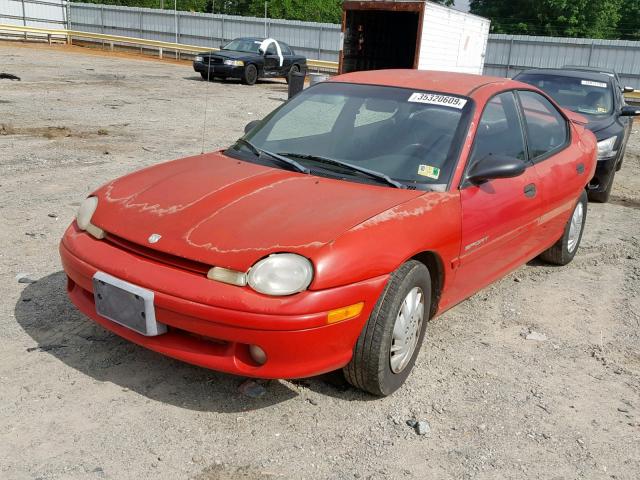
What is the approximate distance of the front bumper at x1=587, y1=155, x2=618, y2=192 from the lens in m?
7.71

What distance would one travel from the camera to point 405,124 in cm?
391

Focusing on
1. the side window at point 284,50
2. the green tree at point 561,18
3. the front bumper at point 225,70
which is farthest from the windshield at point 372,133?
the green tree at point 561,18

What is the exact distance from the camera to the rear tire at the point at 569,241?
5406mm

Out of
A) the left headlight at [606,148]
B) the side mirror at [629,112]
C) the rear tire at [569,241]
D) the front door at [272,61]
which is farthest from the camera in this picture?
the front door at [272,61]

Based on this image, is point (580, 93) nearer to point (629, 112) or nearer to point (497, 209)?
point (629, 112)

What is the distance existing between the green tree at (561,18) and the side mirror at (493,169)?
44765 millimetres

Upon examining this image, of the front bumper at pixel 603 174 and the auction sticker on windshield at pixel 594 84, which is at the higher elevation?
the auction sticker on windshield at pixel 594 84

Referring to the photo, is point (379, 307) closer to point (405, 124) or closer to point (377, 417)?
point (377, 417)

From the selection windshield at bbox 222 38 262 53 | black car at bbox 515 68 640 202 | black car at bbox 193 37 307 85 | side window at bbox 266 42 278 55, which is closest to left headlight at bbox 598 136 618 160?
black car at bbox 515 68 640 202

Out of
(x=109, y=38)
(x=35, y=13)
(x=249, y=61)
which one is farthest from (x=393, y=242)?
(x=35, y=13)

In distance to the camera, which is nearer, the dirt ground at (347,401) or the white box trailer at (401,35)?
the dirt ground at (347,401)

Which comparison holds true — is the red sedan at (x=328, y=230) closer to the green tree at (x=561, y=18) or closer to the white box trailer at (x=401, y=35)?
the white box trailer at (x=401, y=35)

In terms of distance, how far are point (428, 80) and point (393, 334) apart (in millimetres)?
1913

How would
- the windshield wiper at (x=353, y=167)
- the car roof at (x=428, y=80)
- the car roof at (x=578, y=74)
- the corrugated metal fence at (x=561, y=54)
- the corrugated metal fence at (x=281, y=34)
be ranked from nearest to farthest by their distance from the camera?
the windshield wiper at (x=353, y=167), the car roof at (x=428, y=80), the car roof at (x=578, y=74), the corrugated metal fence at (x=561, y=54), the corrugated metal fence at (x=281, y=34)
